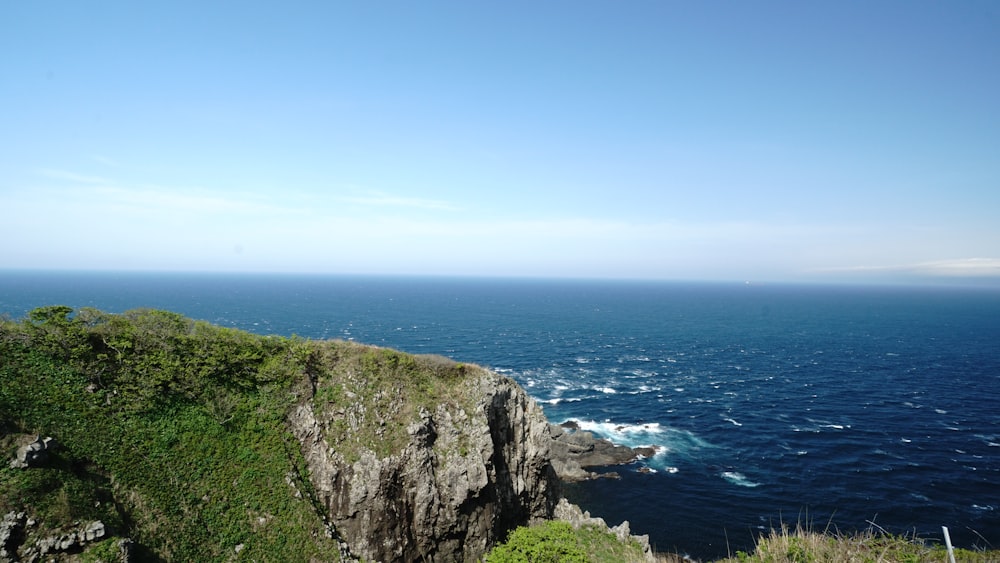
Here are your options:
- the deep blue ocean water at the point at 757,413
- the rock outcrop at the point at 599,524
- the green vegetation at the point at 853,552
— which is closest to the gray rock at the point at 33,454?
the rock outcrop at the point at 599,524

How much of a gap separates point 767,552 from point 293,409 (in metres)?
30.6

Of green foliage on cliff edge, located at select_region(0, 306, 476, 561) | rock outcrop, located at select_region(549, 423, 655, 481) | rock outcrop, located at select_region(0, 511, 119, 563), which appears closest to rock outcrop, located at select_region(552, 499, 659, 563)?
green foliage on cliff edge, located at select_region(0, 306, 476, 561)

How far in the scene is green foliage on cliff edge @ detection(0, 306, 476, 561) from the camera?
80.6ft

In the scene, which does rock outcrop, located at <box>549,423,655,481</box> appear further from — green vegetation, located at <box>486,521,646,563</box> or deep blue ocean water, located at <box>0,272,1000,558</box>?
green vegetation, located at <box>486,521,646,563</box>

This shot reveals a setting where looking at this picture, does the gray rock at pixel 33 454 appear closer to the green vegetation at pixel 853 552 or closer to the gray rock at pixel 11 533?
the gray rock at pixel 11 533

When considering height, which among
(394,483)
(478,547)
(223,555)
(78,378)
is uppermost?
(78,378)

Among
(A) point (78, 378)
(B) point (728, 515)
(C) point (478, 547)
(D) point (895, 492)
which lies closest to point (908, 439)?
(D) point (895, 492)

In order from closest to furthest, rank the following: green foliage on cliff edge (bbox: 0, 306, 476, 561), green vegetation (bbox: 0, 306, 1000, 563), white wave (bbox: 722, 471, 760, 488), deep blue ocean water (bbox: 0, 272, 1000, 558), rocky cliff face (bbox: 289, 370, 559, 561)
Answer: green vegetation (bbox: 0, 306, 1000, 563)
green foliage on cliff edge (bbox: 0, 306, 476, 561)
rocky cliff face (bbox: 289, 370, 559, 561)
deep blue ocean water (bbox: 0, 272, 1000, 558)
white wave (bbox: 722, 471, 760, 488)

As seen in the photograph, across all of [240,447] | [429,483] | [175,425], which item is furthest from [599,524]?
[175,425]

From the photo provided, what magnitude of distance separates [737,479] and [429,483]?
44692mm

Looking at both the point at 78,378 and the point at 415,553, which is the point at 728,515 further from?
the point at 78,378

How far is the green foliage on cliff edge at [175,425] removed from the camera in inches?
968

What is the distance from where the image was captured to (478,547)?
1304 inches

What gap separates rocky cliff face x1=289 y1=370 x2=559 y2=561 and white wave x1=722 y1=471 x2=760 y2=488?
111ft
